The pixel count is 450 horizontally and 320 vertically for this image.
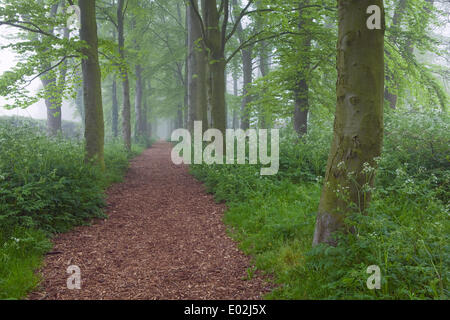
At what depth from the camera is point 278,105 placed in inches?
469

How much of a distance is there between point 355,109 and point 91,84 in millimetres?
7861

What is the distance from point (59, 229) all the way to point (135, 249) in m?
1.53

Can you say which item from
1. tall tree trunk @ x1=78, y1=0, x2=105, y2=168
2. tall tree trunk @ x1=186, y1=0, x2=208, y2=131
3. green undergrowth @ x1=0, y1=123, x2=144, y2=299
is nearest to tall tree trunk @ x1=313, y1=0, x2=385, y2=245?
green undergrowth @ x1=0, y1=123, x2=144, y2=299

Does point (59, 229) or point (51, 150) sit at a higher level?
point (51, 150)

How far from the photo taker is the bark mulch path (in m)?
3.45

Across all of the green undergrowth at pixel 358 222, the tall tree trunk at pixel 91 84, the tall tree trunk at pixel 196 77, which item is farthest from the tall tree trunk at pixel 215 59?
the tall tree trunk at pixel 91 84

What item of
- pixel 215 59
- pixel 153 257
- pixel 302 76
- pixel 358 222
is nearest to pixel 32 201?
pixel 153 257

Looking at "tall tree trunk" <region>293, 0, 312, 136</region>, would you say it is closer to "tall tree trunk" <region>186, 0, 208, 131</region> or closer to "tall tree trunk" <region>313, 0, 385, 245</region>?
"tall tree trunk" <region>186, 0, 208, 131</region>

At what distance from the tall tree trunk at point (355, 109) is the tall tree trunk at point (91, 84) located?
23.2 feet

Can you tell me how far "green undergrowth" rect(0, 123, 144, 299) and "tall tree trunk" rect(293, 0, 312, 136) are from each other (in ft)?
22.2
